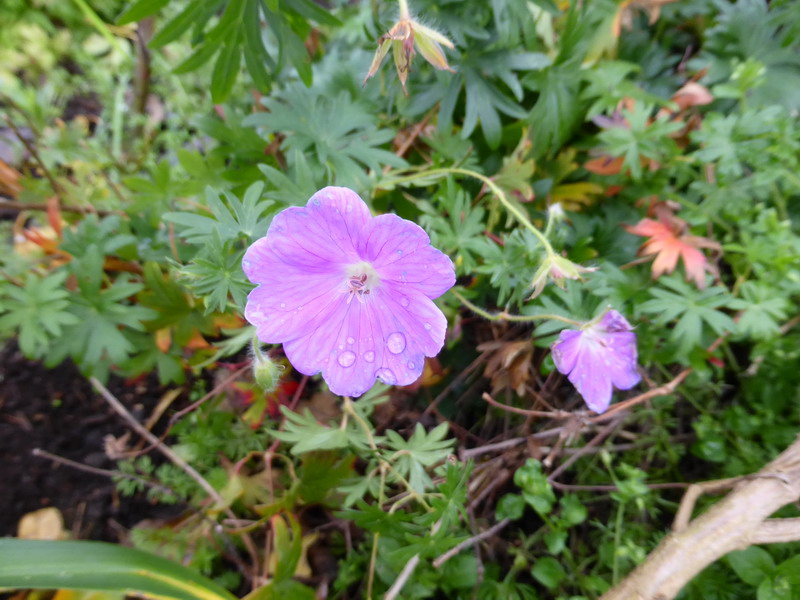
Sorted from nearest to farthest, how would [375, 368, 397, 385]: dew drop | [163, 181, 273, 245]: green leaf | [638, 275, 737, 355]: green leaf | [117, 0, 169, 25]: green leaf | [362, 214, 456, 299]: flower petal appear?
[362, 214, 456, 299]: flower petal → [375, 368, 397, 385]: dew drop → [163, 181, 273, 245]: green leaf → [117, 0, 169, 25]: green leaf → [638, 275, 737, 355]: green leaf

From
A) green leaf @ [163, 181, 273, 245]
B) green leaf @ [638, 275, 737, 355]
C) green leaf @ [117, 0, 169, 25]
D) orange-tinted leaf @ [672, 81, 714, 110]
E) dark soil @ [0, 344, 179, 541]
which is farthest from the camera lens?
dark soil @ [0, 344, 179, 541]

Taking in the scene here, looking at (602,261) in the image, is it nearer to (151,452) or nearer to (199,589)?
(199,589)

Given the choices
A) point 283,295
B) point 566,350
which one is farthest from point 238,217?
point 566,350

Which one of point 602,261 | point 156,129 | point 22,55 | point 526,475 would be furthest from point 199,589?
point 22,55

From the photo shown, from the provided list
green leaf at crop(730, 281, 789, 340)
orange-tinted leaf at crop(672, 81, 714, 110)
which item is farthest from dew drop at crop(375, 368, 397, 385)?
orange-tinted leaf at crop(672, 81, 714, 110)

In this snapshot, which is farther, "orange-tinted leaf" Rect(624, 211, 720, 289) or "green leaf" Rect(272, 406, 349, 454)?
"orange-tinted leaf" Rect(624, 211, 720, 289)

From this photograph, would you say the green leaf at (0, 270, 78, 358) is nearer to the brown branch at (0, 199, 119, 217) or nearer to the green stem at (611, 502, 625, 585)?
the brown branch at (0, 199, 119, 217)

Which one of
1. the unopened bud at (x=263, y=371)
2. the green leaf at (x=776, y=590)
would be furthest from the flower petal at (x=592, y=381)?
the unopened bud at (x=263, y=371)

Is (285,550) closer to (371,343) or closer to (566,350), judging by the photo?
(371,343)
